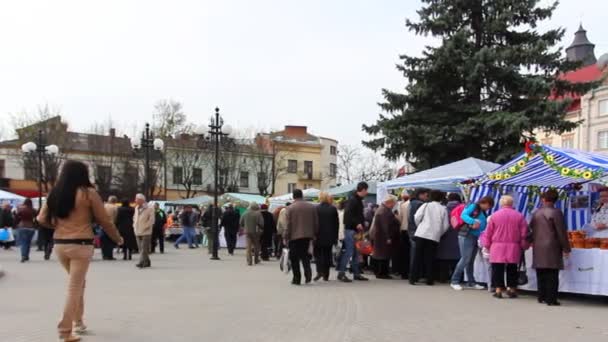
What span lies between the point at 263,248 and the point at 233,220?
2.05 metres

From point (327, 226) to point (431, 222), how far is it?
6.47ft

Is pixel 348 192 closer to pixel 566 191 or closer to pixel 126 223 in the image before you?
pixel 126 223

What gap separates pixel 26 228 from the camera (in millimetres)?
14773

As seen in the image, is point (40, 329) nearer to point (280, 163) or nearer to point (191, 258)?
point (191, 258)

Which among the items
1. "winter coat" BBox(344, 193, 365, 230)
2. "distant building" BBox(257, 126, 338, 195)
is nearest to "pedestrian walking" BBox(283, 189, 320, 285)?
"winter coat" BBox(344, 193, 365, 230)

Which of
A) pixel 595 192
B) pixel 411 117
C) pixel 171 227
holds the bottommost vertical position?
pixel 171 227

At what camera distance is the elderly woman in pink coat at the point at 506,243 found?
342 inches

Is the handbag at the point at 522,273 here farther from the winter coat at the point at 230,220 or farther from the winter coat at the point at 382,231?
the winter coat at the point at 230,220

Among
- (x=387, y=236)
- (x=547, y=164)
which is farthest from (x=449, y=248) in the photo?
(x=547, y=164)

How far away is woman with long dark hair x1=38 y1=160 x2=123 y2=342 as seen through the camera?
5.39 metres

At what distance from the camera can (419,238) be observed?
10.4 meters

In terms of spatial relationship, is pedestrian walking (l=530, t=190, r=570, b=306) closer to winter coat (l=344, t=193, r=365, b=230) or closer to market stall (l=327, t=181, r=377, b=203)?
winter coat (l=344, t=193, r=365, b=230)

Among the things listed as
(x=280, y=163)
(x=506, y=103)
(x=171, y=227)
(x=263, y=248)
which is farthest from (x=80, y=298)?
(x=280, y=163)

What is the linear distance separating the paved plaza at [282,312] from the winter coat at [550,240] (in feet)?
2.20
